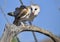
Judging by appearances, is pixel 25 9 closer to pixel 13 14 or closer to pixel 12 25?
pixel 13 14

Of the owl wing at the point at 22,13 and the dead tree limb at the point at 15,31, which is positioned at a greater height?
the owl wing at the point at 22,13

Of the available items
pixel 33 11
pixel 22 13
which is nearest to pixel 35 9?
pixel 33 11

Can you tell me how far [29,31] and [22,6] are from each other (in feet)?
0.61

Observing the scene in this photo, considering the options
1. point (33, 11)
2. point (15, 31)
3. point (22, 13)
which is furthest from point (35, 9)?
point (15, 31)

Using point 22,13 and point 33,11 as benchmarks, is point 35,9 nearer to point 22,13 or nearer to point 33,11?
point 33,11

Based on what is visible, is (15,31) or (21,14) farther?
(21,14)

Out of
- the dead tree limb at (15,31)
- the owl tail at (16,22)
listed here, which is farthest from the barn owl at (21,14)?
the dead tree limb at (15,31)

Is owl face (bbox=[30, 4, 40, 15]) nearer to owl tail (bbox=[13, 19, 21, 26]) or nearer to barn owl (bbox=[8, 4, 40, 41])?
barn owl (bbox=[8, 4, 40, 41])

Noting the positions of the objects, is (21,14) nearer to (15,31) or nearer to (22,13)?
(22,13)

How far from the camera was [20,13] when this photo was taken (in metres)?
1.84

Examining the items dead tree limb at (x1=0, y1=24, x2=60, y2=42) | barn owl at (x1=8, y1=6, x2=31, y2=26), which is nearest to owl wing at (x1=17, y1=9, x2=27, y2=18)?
barn owl at (x1=8, y1=6, x2=31, y2=26)

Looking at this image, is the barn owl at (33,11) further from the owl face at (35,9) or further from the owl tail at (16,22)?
the owl tail at (16,22)

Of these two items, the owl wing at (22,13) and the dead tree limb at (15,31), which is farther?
the owl wing at (22,13)

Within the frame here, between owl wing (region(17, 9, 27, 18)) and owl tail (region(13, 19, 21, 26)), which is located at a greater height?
owl wing (region(17, 9, 27, 18))
